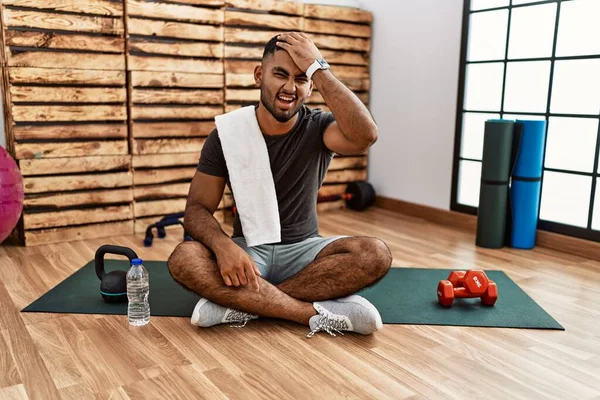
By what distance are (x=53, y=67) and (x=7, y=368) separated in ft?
6.69

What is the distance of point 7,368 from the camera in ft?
5.90

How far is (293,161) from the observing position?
2.20 m

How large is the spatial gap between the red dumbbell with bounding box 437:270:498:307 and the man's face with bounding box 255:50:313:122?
98 cm

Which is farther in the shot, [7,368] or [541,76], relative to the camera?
[541,76]

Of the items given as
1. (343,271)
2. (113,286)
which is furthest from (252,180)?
(113,286)

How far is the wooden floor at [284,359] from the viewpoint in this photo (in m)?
1.68

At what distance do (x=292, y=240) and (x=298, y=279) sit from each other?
0.18 m

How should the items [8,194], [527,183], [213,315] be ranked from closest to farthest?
[213,315] < [8,194] < [527,183]

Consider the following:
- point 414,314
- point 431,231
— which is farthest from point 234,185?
point 431,231

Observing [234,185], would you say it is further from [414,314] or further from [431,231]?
[431,231]

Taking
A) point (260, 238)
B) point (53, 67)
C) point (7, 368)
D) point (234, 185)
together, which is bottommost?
point (7, 368)

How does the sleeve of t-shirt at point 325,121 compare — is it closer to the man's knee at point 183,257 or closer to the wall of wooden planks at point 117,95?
the man's knee at point 183,257

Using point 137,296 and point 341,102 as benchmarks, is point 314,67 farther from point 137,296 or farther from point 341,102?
point 137,296

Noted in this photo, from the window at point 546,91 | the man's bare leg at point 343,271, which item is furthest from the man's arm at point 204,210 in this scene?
the window at point 546,91
